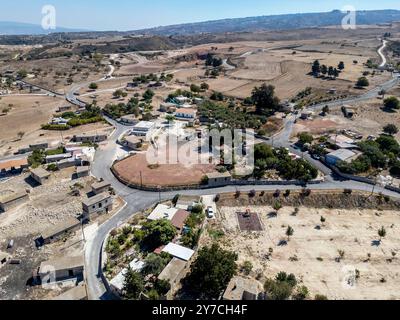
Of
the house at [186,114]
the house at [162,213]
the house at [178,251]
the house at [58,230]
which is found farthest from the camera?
the house at [186,114]

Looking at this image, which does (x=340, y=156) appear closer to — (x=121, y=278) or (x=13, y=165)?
(x=121, y=278)

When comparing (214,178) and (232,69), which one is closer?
(214,178)

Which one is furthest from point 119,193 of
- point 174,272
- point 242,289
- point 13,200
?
point 242,289

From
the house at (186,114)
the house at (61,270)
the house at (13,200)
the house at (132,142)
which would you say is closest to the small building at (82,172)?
the house at (13,200)

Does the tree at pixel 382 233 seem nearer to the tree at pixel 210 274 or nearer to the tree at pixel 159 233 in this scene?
the tree at pixel 210 274

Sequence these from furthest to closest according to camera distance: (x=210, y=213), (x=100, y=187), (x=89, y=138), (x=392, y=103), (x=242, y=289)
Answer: (x=392, y=103) → (x=89, y=138) → (x=100, y=187) → (x=210, y=213) → (x=242, y=289)
